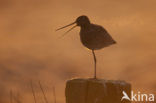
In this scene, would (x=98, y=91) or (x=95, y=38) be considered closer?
(x=98, y=91)

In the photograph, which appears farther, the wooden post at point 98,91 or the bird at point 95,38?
the bird at point 95,38

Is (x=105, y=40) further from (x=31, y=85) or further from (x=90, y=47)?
(x=31, y=85)

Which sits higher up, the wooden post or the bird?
the bird

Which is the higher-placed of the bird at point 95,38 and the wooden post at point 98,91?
the bird at point 95,38

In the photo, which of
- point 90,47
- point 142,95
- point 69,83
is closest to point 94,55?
point 90,47

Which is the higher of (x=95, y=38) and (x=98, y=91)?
(x=95, y=38)

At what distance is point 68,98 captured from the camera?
18.5 ft

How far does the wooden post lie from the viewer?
17.0 ft

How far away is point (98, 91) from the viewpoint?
516cm

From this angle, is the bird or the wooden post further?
the bird

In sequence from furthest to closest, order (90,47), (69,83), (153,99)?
1. (90,47)
2. (153,99)
3. (69,83)

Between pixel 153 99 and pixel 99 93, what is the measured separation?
1789 millimetres

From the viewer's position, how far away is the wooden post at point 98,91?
5172 millimetres

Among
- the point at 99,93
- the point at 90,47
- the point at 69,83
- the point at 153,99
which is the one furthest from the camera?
the point at 90,47
